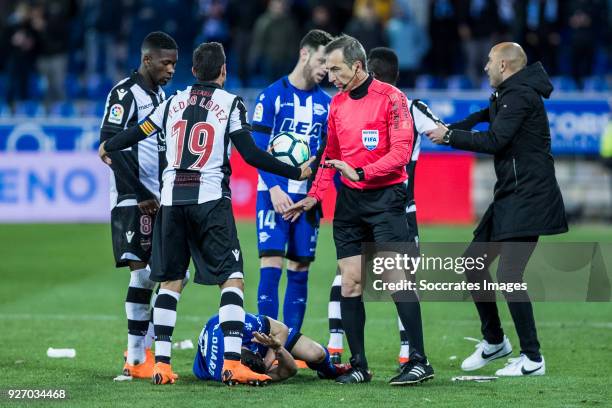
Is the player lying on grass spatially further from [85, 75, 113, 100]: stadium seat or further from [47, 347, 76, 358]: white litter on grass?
[85, 75, 113, 100]: stadium seat

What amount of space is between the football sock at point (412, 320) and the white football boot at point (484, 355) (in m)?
1.09

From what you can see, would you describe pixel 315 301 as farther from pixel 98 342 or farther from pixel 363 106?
pixel 363 106

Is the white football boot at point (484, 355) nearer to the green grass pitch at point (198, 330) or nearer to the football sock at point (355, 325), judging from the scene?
the green grass pitch at point (198, 330)

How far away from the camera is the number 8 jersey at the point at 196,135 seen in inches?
297

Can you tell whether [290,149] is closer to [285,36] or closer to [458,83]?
[285,36]

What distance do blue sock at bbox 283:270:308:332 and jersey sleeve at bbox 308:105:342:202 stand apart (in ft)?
2.61

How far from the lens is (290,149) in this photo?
26.4 ft

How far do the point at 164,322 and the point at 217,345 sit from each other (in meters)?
0.39

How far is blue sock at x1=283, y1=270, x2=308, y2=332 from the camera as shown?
8.66 meters

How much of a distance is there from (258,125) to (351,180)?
1.59 m

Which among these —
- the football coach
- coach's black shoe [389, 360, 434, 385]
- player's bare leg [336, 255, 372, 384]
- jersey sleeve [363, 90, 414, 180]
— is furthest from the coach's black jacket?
coach's black shoe [389, 360, 434, 385]

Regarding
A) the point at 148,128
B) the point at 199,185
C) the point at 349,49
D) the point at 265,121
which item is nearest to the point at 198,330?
the point at 265,121

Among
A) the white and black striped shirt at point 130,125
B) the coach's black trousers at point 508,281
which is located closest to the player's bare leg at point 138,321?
the white and black striped shirt at point 130,125

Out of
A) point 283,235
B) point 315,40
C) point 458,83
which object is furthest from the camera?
point 458,83
